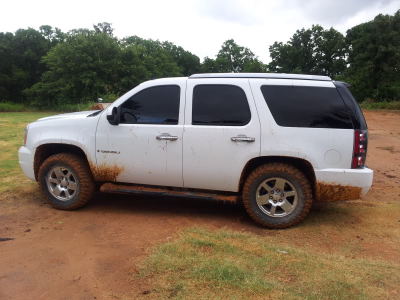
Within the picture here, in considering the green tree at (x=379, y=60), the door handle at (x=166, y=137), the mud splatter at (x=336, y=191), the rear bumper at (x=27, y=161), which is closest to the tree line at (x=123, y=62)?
the green tree at (x=379, y=60)

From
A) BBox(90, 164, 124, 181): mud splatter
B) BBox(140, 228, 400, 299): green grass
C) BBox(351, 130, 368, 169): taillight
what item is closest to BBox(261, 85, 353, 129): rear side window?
BBox(351, 130, 368, 169): taillight

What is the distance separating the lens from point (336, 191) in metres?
4.86

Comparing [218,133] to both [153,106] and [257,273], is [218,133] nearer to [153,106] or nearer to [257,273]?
[153,106]

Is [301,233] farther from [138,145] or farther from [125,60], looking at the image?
[125,60]

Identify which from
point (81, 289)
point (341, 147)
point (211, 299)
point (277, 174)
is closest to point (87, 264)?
point (81, 289)

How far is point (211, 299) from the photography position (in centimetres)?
322

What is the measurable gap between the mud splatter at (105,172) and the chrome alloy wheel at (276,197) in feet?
6.16

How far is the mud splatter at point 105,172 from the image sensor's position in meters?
5.43

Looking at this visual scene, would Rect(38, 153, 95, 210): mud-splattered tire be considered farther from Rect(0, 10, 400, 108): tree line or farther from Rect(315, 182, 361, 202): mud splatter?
Rect(0, 10, 400, 108): tree line

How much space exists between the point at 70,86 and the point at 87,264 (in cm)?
4130

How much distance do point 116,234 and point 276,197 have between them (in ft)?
6.47

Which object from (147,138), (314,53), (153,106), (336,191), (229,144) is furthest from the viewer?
(314,53)

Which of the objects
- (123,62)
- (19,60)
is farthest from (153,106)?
(19,60)

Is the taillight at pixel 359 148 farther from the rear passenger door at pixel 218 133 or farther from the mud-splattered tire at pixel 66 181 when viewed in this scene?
the mud-splattered tire at pixel 66 181
